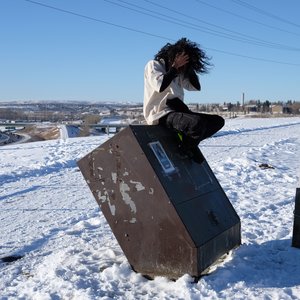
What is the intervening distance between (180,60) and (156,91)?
1.15 ft

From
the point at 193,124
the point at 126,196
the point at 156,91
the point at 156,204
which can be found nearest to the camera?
the point at 156,204

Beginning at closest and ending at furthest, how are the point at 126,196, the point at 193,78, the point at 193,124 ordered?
the point at 126,196
the point at 193,124
the point at 193,78

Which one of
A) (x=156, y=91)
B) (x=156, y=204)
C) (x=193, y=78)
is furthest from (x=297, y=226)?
(x=156, y=91)

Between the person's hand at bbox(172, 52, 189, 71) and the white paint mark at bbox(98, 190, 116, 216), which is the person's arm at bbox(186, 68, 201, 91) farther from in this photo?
the white paint mark at bbox(98, 190, 116, 216)

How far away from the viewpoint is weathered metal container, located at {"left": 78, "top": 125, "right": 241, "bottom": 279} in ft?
12.0

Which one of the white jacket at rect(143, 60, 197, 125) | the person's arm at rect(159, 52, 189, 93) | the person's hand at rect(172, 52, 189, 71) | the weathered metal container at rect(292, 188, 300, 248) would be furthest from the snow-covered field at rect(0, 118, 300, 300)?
the person's hand at rect(172, 52, 189, 71)

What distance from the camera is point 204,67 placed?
457 cm

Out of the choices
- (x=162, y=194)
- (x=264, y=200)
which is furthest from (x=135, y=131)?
(x=264, y=200)

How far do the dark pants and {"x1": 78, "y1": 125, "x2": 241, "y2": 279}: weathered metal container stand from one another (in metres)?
0.13

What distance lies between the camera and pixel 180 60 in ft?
13.8

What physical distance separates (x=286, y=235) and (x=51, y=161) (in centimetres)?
851

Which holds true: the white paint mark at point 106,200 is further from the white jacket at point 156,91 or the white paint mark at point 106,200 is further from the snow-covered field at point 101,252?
the white jacket at point 156,91

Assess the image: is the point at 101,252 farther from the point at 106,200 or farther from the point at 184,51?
the point at 184,51

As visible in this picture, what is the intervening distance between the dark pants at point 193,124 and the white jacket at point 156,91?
97 mm
